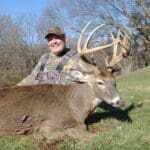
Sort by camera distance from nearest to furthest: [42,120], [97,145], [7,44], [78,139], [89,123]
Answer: [97,145] < [78,139] < [42,120] < [89,123] < [7,44]

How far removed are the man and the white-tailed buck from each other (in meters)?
0.83

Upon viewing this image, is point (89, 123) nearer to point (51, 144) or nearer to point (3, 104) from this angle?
point (3, 104)

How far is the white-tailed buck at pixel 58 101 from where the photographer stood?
7469 millimetres

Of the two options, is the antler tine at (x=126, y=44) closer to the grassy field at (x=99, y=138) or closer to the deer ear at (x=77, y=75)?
the deer ear at (x=77, y=75)

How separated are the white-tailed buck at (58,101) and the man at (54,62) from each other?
0.83 m

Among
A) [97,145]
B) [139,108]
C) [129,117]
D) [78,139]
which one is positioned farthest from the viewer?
[139,108]

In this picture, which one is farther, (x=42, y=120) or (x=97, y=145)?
(x=42, y=120)

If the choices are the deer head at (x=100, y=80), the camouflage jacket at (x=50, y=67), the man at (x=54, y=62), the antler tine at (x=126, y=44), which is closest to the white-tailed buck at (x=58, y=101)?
the deer head at (x=100, y=80)

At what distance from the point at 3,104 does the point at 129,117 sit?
2.40m

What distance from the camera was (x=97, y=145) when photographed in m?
6.02

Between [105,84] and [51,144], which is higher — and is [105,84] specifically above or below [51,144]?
above

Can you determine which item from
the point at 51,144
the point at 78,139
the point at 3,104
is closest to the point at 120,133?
the point at 78,139

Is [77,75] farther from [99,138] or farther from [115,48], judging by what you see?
[99,138]

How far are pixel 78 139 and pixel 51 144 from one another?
47 centimetres
